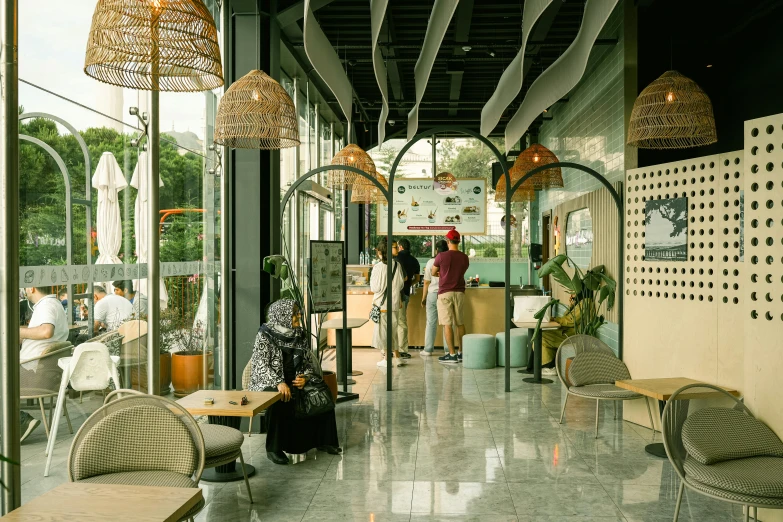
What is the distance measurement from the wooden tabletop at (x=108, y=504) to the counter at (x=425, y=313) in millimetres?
8807

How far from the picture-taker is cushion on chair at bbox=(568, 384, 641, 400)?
19.6 feet

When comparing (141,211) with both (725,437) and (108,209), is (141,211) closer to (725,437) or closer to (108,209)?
(108,209)

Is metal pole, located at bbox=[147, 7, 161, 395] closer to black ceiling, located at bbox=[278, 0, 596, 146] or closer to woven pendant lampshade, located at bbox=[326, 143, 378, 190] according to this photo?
black ceiling, located at bbox=[278, 0, 596, 146]

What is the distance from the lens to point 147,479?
3.47 metres

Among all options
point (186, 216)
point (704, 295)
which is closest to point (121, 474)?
point (186, 216)

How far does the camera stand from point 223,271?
269 inches

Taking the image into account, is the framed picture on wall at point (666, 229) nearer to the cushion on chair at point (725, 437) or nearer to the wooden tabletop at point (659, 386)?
the wooden tabletop at point (659, 386)

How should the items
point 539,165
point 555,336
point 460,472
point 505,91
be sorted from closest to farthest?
1. point 460,472
2. point 505,91
3. point 555,336
4. point 539,165

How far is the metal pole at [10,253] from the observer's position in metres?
3.39

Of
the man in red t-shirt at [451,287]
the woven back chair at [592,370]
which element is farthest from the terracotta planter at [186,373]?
the man in red t-shirt at [451,287]

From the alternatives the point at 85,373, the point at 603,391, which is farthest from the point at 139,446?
the point at 603,391

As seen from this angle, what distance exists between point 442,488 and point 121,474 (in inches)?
88.4

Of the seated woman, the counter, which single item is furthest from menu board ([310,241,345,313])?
the counter

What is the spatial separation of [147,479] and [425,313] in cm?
865
